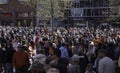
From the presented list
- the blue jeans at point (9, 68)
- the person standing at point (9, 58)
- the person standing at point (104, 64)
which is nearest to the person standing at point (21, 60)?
the person standing at point (9, 58)

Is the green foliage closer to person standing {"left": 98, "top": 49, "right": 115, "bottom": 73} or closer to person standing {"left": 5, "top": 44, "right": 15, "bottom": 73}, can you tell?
person standing {"left": 5, "top": 44, "right": 15, "bottom": 73}

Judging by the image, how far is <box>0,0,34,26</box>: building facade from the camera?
317 feet

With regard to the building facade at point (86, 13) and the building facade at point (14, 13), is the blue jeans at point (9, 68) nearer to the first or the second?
the building facade at point (86, 13)

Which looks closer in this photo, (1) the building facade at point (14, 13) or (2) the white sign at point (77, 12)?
(2) the white sign at point (77, 12)

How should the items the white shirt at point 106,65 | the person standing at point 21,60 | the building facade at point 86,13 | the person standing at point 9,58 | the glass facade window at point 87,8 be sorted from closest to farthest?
the white shirt at point 106,65 < the person standing at point 21,60 < the person standing at point 9,58 < the building facade at point 86,13 < the glass facade window at point 87,8

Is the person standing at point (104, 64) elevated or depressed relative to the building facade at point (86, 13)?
elevated

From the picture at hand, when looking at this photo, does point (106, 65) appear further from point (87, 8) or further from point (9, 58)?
point (87, 8)

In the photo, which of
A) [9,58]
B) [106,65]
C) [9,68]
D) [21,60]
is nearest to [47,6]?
[9,68]

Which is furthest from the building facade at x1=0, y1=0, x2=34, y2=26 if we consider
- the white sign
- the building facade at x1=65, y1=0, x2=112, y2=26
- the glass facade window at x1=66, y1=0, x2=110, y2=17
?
the glass facade window at x1=66, y1=0, x2=110, y2=17

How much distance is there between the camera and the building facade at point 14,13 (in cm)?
9669

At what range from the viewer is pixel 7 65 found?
17.0 metres

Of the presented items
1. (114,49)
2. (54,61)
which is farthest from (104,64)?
(114,49)

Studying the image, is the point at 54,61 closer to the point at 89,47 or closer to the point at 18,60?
the point at 18,60

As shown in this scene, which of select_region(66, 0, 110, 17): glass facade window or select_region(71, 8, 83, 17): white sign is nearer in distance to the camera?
select_region(66, 0, 110, 17): glass facade window
